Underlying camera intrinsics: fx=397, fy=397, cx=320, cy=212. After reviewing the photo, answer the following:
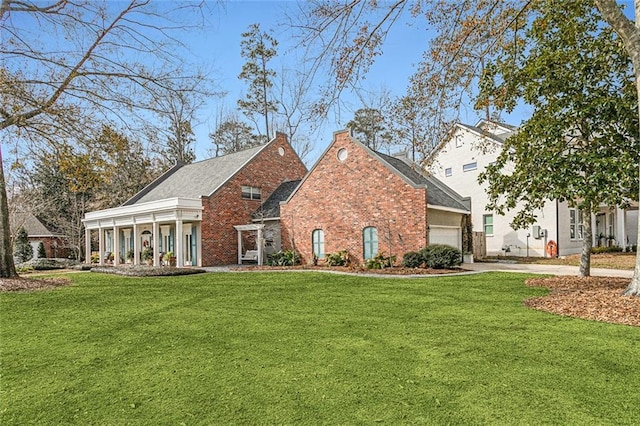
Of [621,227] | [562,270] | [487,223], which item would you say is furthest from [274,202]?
[621,227]

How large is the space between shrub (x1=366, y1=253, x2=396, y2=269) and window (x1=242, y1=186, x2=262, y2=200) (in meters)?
9.65

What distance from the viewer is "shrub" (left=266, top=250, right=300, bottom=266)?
19.6m

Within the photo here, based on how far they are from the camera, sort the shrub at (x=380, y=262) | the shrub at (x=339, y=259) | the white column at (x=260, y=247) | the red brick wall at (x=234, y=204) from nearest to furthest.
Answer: the shrub at (x=380, y=262) → the shrub at (x=339, y=259) → the white column at (x=260, y=247) → the red brick wall at (x=234, y=204)

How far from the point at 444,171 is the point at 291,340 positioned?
931 inches

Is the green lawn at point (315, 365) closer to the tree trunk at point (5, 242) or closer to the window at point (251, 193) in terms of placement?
the tree trunk at point (5, 242)

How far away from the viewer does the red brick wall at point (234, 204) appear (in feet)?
70.6

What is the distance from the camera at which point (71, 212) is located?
107 ft

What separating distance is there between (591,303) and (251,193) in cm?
1899

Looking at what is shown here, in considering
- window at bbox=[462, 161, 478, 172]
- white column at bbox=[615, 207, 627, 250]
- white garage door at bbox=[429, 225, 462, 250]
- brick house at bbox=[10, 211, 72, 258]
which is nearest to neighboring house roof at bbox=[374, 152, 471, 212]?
white garage door at bbox=[429, 225, 462, 250]

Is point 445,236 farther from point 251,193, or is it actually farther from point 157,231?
point 157,231

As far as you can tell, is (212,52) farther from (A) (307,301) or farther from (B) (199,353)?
(B) (199,353)

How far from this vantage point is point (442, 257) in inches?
594

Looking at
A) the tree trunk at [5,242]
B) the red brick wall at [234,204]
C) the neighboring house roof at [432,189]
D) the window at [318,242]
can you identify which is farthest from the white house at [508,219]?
the tree trunk at [5,242]

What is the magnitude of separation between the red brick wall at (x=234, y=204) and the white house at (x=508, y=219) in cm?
985
